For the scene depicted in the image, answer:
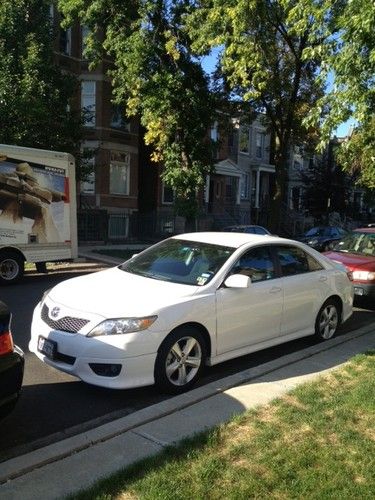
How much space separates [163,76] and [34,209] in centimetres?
833

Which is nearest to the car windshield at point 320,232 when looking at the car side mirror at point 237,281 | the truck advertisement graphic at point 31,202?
the truck advertisement graphic at point 31,202

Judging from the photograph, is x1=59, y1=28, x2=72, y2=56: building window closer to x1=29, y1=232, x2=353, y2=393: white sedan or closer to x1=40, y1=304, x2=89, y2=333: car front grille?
x1=29, y1=232, x2=353, y2=393: white sedan

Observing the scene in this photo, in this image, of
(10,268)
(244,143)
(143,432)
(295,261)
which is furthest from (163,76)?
(244,143)

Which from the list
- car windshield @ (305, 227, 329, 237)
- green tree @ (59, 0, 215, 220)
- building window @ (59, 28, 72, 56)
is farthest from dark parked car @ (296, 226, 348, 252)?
building window @ (59, 28, 72, 56)

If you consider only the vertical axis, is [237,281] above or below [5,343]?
above

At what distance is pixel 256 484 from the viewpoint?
354 cm

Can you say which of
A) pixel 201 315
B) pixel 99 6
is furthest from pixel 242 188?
pixel 201 315

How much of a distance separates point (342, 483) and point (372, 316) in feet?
22.7

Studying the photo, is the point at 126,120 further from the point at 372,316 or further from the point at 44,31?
the point at 372,316

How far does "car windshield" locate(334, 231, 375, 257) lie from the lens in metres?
11.5

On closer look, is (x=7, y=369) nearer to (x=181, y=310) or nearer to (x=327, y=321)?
(x=181, y=310)

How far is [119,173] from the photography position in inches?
1193

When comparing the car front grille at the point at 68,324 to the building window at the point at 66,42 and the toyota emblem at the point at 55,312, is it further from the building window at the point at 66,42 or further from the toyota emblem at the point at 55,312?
the building window at the point at 66,42

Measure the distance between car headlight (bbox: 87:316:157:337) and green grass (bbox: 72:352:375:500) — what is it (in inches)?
46.8
